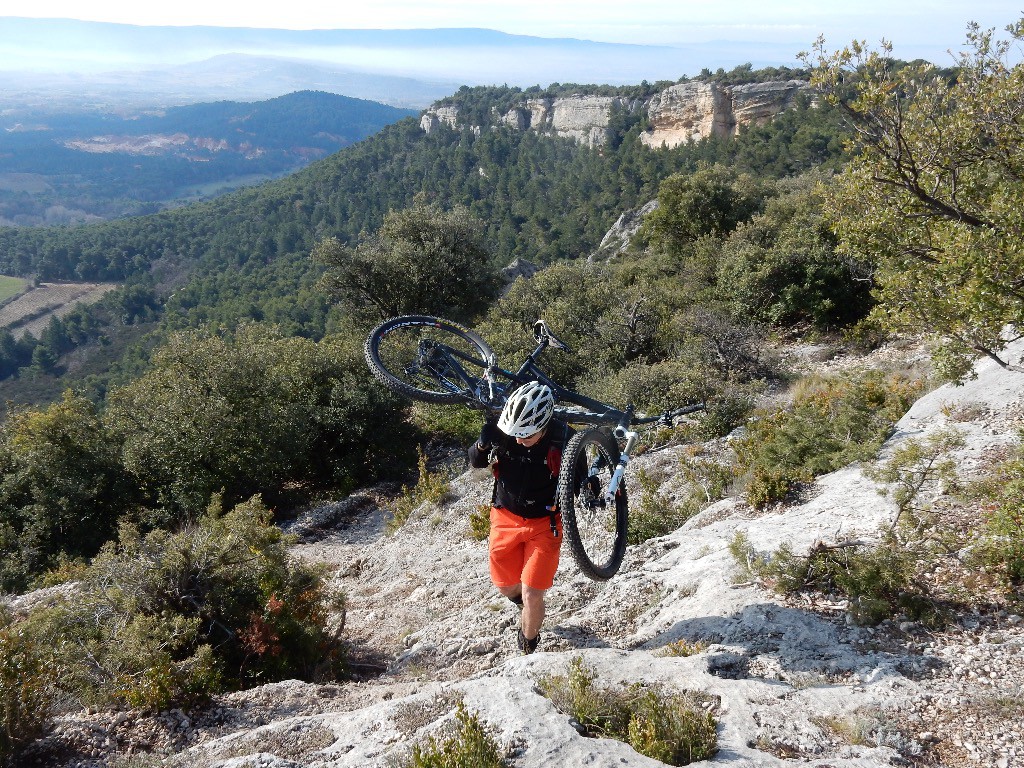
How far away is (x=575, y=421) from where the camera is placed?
21.9 feet

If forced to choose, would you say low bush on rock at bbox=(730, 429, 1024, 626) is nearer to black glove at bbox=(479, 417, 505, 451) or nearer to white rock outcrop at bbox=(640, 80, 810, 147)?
black glove at bbox=(479, 417, 505, 451)

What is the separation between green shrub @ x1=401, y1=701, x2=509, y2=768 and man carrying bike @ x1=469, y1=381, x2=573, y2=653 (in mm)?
1683

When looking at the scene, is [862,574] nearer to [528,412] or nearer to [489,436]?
[528,412]

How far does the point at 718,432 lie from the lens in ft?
32.9

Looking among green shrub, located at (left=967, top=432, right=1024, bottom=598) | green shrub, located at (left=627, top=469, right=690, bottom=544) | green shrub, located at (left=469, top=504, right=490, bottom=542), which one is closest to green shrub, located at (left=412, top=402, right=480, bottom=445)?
green shrub, located at (left=469, top=504, right=490, bottom=542)

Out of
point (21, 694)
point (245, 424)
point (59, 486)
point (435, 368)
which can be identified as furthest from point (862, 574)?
point (59, 486)

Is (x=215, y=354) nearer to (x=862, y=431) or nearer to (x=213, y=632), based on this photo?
(x=213, y=632)

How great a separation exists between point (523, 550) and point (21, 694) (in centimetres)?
363

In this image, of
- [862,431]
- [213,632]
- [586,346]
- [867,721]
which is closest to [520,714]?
[867,721]

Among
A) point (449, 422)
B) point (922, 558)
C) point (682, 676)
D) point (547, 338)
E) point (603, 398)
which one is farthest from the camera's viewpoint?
point (449, 422)

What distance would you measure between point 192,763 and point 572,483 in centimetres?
314

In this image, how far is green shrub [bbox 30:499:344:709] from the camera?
449cm

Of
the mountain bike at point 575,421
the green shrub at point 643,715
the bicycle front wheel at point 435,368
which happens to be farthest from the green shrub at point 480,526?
the green shrub at point 643,715

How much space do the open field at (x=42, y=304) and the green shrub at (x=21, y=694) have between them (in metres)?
107
